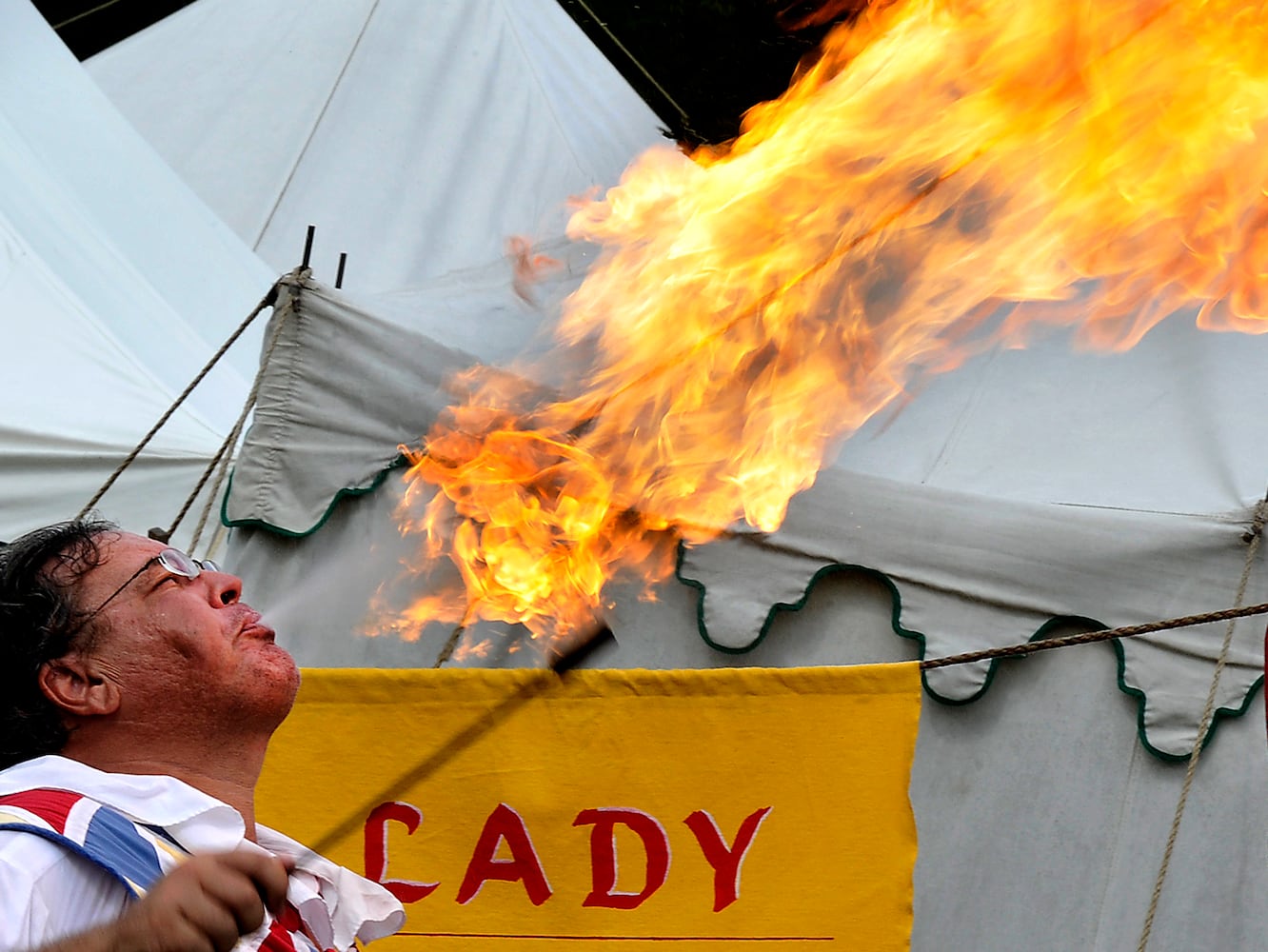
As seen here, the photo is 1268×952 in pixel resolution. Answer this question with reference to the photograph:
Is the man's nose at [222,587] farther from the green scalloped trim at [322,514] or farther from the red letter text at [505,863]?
the green scalloped trim at [322,514]

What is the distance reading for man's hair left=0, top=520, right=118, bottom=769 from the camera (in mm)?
1473

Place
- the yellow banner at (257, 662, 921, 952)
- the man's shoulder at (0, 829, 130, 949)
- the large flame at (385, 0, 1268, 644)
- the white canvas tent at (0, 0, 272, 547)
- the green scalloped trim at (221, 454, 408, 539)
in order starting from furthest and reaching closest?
the white canvas tent at (0, 0, 272, 547)
the green scalloped trim at (221, 454, 408, 539)
the large flame at (385, 0, 1268, 644)
the yellow banner at (257, 662, 921, 952)
the man's shoulder at (0, 829, 130, 949)

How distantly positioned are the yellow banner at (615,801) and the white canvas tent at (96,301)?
1366 millimetres

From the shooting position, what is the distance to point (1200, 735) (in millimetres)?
2426

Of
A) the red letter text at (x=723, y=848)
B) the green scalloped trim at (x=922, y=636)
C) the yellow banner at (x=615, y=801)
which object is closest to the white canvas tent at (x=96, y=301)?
the yellow banner at (x=615, y=801)

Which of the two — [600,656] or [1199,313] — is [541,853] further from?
[1199,313]

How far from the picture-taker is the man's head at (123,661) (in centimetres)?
147

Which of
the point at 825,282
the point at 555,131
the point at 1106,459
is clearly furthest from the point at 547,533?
the point at 555,131

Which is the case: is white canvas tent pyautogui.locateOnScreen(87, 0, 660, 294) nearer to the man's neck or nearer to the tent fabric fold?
the tent fabric fold

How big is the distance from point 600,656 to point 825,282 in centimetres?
86

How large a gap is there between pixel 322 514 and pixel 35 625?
1247 millimetres

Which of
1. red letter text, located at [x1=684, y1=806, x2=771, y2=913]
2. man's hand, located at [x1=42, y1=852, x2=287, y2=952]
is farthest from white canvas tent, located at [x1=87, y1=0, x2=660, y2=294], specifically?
man's hand, located at [x1=42, y1=852, x2=287, y2=952]

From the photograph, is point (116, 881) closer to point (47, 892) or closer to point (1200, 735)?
point (47, 892)

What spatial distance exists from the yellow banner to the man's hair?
35.7 inches
